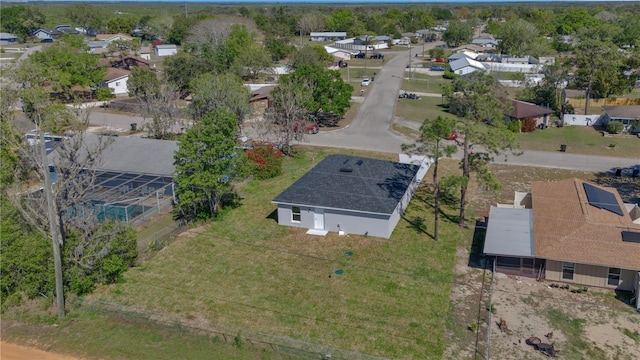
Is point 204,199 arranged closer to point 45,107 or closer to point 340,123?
point 45,107

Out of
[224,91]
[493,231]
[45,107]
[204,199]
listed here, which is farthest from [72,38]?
[493,231]

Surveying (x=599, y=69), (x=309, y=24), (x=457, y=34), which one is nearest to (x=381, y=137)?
(x=599, y=69)

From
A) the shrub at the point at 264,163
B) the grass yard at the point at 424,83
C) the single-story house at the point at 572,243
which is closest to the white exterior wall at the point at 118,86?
the grass yard at the point at 424,83

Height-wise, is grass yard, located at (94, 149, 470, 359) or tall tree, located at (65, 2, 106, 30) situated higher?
tall tree, located at (65, 2, 106, 30)

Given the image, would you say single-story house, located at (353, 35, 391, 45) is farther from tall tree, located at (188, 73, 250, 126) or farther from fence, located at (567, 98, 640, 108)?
tall tree, located at (188, 73, 250, 126)

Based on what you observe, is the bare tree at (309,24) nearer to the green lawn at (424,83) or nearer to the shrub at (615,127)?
the green lawn at (424,83)

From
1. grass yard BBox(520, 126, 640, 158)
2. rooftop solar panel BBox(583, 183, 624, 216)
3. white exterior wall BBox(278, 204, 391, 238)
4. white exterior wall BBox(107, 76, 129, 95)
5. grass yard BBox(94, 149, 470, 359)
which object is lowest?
grass yard BBox(94, 149, 470, 359)

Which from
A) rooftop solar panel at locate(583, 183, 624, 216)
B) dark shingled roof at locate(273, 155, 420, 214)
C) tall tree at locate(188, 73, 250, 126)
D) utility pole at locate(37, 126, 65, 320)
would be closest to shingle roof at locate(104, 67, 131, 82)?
tall tree at locate(188, 73, 250, 126)
